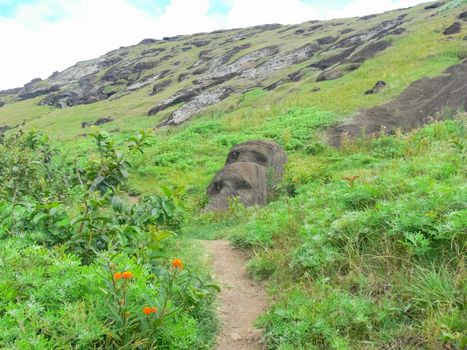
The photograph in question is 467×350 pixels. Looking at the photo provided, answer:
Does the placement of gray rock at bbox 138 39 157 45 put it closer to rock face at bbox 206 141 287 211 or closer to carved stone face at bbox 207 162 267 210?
rock face at bbox 206 141 287 211

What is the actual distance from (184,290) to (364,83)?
969 inches

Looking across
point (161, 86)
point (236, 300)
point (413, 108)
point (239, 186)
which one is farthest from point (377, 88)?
point (161, 86)

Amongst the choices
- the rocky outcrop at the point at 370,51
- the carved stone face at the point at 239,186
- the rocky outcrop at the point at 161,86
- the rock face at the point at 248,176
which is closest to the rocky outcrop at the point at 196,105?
the rocky outcrop at the point at 370,51

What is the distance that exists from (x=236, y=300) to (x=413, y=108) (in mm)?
18051

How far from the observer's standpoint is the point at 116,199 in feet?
21.3

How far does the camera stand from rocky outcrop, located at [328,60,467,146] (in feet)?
66.7

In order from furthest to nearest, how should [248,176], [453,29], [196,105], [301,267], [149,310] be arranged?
[196,105]
[453,29]
[248,176]
[301,267]
[149,310]

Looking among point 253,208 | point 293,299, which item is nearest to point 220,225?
point 253,208

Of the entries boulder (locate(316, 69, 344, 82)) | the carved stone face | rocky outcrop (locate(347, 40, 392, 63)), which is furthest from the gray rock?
the carved stone face

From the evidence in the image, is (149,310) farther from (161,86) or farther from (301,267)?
(161,86)

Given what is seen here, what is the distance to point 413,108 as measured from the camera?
2162cm

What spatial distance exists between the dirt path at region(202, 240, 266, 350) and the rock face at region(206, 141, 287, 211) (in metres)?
4.40

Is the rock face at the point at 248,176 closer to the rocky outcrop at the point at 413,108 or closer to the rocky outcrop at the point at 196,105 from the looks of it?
the rocky outcrop at the point at 413,108

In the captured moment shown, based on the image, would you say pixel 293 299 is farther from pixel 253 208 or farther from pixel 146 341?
pixel 253 208
